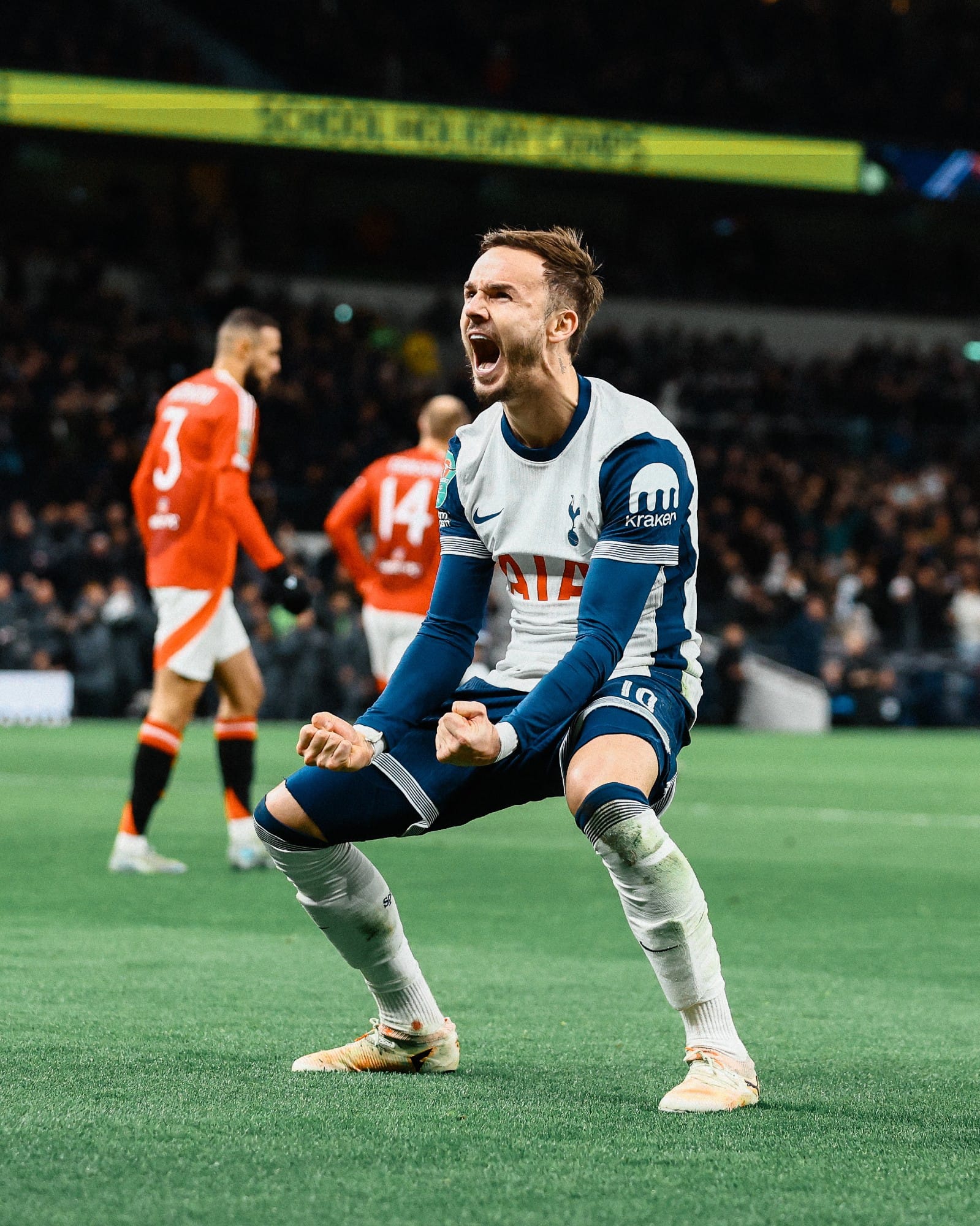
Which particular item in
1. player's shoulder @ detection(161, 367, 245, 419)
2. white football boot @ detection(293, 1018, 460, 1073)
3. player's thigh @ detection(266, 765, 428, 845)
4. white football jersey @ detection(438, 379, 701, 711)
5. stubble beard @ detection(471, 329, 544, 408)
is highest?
player's shoulder @ detection(161, 367, 245, 419)

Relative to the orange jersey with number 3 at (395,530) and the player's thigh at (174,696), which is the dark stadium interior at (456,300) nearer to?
the orange jersey with number 3 at (395,530)

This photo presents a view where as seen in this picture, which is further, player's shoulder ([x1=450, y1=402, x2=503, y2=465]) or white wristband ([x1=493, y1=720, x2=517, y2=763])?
player's shoulder ([x1=450, y1=402, x2=503, y2=465])

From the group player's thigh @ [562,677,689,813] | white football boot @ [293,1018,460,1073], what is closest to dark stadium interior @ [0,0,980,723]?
white football boot @ [293,1018,460,1073]

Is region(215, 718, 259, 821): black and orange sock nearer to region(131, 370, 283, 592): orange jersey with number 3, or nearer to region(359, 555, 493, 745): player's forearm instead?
region(131, 370, 283, 592): orange jersey with number 3

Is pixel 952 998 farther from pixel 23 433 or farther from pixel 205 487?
pixel 23 433

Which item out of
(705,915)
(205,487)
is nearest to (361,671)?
(205,487)

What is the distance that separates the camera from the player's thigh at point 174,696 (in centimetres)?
812

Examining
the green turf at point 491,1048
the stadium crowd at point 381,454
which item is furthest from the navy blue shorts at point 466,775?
the stadium crowd at point 381,454

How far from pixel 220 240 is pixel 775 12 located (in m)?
11.3

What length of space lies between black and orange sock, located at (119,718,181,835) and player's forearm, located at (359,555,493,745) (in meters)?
3.89

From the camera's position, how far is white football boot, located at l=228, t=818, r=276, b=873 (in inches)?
324

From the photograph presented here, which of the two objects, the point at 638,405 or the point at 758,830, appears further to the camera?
the point at 758,830

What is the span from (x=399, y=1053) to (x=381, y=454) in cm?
2083

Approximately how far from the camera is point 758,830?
1053 cm
